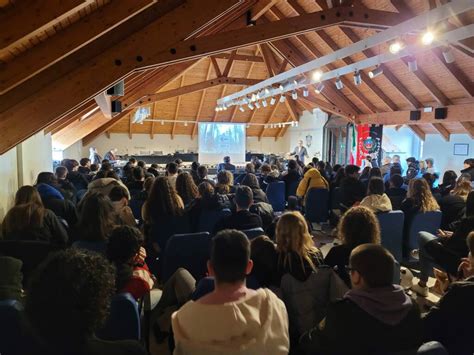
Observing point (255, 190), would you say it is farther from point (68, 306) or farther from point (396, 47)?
point (68, 306)

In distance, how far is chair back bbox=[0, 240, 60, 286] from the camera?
2672 millimetres

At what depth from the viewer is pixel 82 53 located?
4586 mm

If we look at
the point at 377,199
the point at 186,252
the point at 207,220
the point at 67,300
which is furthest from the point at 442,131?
the point at 67,300

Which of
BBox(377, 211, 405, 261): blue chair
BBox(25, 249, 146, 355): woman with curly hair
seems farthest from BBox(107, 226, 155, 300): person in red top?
BBox(377, 211, 405, 261): blue chair

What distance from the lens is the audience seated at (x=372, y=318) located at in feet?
5.03

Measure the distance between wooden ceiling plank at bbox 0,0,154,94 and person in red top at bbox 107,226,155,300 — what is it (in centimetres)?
232

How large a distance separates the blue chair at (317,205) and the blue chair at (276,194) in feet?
2.73

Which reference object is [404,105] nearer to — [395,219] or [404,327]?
[395,219]

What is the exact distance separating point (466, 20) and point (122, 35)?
6174 mm

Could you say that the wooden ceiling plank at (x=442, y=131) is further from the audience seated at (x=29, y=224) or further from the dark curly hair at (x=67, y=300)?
the dark curly hair at (x=67, y=300)

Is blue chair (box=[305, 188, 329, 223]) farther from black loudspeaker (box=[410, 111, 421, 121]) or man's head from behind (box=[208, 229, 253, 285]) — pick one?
black loudspeaker (box=[410, 111, 421, 121])

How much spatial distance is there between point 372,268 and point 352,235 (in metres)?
1.04

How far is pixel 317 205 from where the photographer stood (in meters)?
6.38

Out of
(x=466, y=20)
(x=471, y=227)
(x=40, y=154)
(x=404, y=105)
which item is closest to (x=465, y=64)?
(x=466, y=20)
